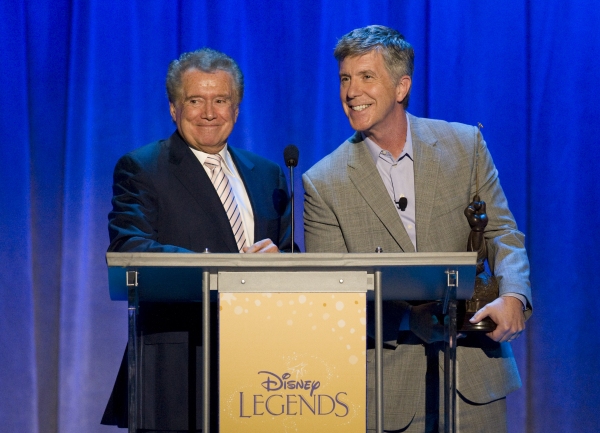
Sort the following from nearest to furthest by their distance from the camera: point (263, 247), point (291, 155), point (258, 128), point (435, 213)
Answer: point (263, 247) < point (291, 155) < point (435, 213) < point (258, 128)

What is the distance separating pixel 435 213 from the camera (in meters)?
2.57

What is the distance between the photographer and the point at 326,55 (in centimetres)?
373

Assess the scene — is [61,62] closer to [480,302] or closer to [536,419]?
[480,302]

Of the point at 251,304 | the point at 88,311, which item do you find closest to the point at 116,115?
the point at 88,311

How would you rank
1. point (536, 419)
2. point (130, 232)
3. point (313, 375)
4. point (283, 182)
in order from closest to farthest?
point (313, 375) < point (130, 232) < point (283, 182) < point (536, 419)

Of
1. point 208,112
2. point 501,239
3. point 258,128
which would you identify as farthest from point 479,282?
point 258,128

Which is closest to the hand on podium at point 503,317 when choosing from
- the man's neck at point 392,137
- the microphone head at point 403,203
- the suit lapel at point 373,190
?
the suit lapel at point 373,190

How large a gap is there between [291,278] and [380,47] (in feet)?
4.41

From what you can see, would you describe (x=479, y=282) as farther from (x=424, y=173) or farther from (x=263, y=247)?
→ (x=263, y=247)

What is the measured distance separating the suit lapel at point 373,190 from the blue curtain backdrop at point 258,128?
101cm

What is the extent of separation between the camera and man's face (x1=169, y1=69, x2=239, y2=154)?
2.66 meters

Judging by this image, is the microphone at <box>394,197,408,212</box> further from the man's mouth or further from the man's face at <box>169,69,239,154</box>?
the man's face at <box>169,69,239,154</box>

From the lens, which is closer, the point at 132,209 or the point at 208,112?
the point at 132,209

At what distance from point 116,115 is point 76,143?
24 centimetres
